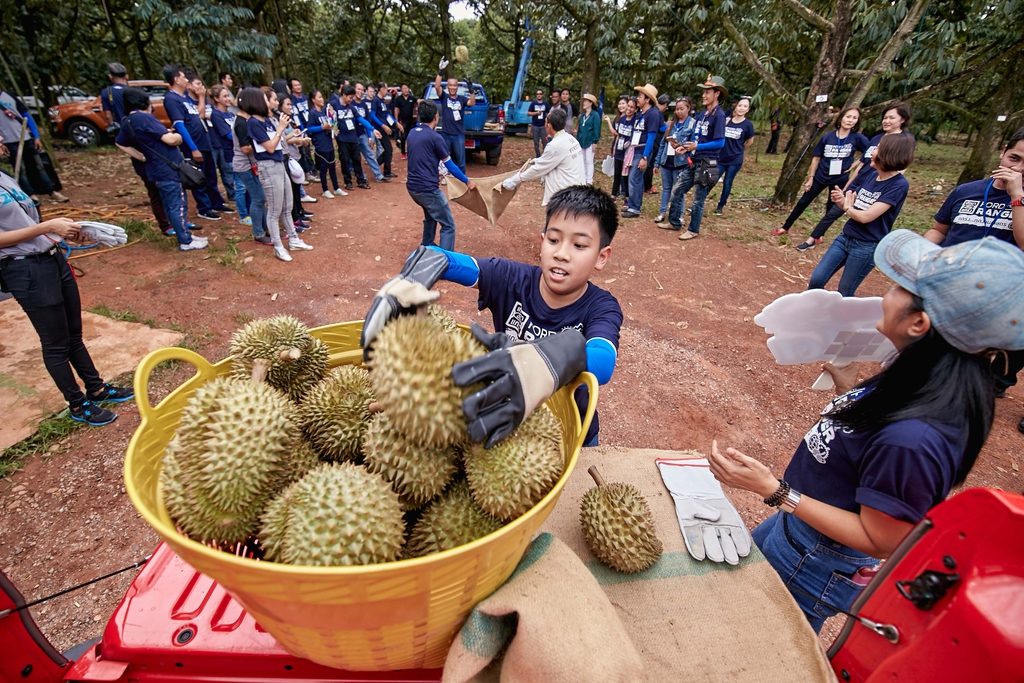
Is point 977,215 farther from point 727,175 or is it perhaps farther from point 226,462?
point 727,175

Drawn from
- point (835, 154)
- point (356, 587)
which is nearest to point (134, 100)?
point (356, 587)

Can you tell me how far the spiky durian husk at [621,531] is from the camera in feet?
6.39

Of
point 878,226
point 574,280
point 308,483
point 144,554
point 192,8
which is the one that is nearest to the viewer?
point 308,483

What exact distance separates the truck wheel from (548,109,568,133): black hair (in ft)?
55.5

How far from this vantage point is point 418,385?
146cm

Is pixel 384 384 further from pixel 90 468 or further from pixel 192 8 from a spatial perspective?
pixel 192 8

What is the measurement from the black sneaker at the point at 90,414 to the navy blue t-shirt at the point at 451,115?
1186 centimetres

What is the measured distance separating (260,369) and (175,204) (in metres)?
7.76

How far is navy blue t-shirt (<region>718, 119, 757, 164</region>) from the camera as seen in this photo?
1101cm

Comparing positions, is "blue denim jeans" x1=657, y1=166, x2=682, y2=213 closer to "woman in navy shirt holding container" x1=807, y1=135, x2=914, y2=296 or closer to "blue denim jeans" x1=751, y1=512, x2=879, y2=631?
"woman in navy shirt holding container" x1=807, y1=135, x2=914, y2=296

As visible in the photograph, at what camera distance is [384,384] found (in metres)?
1.49

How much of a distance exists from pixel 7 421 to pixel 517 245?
25.1 ft

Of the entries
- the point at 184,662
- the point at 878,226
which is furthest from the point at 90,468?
the point at 878,226

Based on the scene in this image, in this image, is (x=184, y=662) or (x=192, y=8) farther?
(x=192, y=8)
